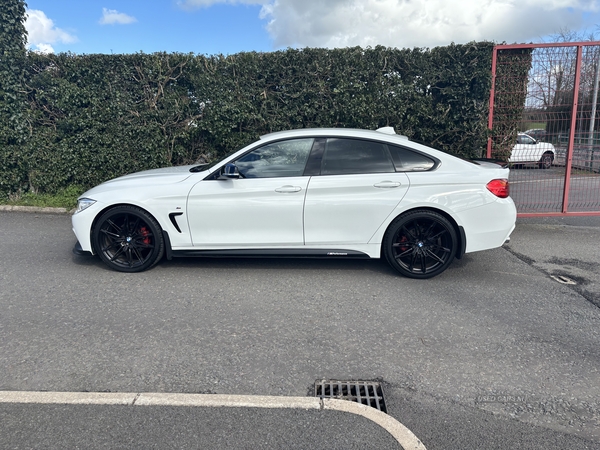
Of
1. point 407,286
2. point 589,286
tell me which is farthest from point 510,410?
point 589,286

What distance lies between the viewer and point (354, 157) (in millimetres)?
5148

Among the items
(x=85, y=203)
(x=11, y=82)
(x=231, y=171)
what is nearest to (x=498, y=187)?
(x=231, y=171)

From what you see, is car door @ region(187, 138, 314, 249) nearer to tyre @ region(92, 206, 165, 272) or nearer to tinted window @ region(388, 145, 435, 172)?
tyre @ region(92, 206, 165, 272)

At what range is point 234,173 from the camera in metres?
4.97

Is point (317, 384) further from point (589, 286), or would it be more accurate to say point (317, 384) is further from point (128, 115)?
point (128, 115)

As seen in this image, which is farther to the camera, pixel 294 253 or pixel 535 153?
pixel 535 153

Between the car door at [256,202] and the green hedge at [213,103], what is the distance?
11.2 ft

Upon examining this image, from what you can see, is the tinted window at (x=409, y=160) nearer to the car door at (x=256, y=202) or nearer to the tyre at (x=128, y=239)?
the car door at (x=256, y=202)

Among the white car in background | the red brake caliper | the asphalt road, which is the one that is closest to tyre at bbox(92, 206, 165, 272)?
the red brake caliper

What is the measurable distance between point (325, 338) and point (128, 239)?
268 centimetres

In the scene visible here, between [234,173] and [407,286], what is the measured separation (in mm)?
2176

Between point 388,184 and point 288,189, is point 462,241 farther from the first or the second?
point 288,189

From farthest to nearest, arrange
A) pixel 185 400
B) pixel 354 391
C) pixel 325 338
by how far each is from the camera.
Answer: pixel 325 338 < pixel 354 391 < pixel 185 400

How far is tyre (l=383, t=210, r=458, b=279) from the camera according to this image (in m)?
5.04
